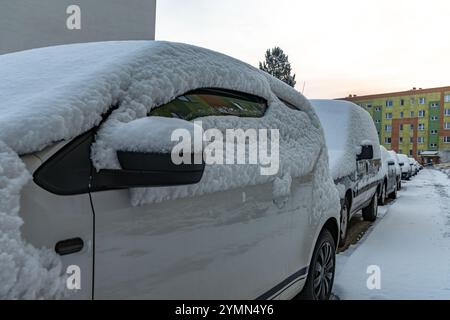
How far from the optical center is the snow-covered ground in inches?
158

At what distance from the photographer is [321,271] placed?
3.49 meters

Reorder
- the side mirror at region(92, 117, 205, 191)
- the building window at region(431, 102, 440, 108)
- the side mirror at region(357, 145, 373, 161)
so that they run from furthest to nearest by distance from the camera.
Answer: the building window at region(431, 102, 440, 108) → the side mirror at region(357, 145, 373, 161) → the side mirror at region(92, 117, 205, 191)

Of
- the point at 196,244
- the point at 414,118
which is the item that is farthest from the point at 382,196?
the point at 414,118

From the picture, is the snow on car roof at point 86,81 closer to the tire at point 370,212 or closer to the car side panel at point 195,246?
the car side panel at point 195,246

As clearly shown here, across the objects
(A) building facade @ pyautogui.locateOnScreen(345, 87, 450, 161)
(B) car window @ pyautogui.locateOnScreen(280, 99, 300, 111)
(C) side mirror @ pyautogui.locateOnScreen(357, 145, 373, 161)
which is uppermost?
(A) building facade @ pyautogui.locateOnScreen(345, 87, 450, 161)

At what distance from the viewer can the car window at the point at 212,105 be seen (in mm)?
2014

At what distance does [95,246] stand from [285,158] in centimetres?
160

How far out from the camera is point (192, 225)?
1.89 meters

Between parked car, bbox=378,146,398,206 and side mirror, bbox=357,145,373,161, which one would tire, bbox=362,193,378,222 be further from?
side mirror, bbox=357,145,373,161

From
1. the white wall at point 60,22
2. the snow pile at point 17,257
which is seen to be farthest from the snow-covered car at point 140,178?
the white wall at point 60,22

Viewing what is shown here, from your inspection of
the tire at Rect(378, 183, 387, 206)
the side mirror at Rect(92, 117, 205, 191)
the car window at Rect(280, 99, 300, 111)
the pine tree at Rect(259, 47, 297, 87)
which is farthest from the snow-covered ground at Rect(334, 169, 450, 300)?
the pine tree at Rect(259, 47, 297, 87)

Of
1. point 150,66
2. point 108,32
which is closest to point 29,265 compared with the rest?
point 150,66

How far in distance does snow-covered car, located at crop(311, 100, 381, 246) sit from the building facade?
238ft
